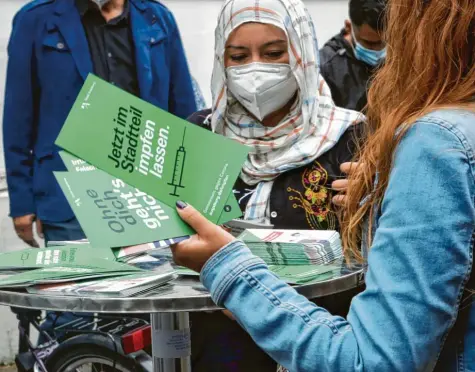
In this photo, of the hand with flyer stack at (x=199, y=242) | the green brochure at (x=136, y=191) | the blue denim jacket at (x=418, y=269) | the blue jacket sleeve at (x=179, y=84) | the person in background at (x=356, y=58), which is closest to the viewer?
the blue denim jacket at (x=418, y=269)

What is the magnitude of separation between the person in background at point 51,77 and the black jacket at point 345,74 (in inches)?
36.3

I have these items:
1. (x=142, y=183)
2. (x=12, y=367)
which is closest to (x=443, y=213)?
(x=142, y=183)

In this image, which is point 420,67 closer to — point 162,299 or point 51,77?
point 162,299

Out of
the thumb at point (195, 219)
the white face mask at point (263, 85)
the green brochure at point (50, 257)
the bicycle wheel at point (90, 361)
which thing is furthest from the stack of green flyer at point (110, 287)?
the bicycle wheel at point (90, 361)

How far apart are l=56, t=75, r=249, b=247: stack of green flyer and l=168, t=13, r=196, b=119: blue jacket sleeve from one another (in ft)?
7.40

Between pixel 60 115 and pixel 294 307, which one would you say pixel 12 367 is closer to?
→ pixel 60 115

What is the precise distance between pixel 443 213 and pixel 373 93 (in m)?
0.37

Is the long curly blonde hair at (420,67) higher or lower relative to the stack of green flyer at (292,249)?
higher

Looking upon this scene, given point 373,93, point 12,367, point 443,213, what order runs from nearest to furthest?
point 443,213 < point 373,93 < point 12,367

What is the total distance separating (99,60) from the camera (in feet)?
12.2

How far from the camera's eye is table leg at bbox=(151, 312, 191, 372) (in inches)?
91.3

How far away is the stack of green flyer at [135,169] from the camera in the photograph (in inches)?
61.1

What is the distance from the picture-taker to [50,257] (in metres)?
2.10

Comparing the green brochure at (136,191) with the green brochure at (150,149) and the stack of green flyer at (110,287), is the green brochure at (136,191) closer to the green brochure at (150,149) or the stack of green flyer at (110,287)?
the green brochure at (150,149)
